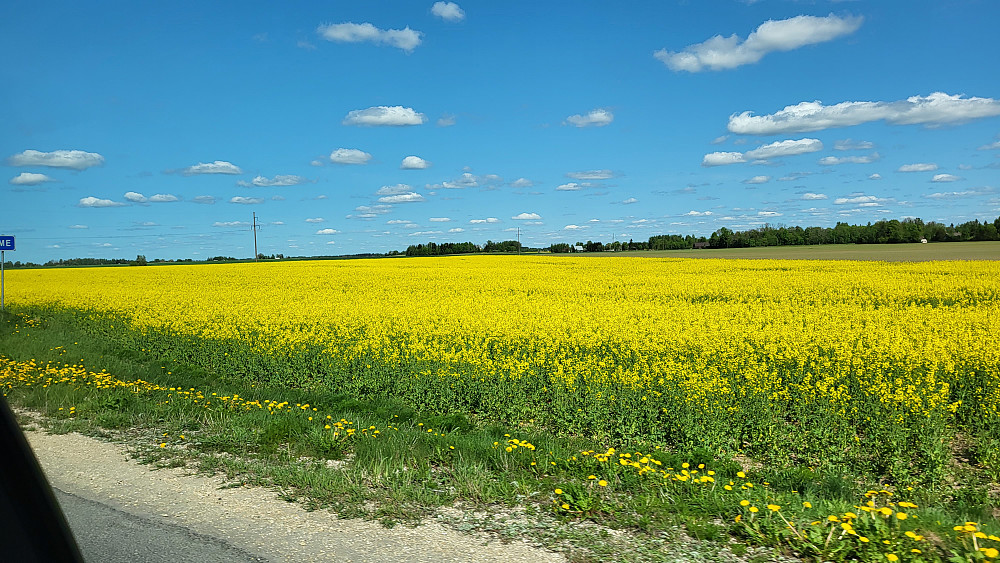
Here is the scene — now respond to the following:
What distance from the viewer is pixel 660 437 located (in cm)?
827

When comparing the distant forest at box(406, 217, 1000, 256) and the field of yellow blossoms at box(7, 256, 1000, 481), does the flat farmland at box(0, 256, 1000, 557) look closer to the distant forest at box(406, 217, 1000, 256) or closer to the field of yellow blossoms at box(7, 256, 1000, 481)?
the field of yellow blossoms at box(7, 256, 1000, 481)

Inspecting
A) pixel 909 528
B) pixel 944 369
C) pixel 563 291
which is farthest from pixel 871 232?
pixel 909 528

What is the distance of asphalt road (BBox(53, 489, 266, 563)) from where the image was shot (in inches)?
185

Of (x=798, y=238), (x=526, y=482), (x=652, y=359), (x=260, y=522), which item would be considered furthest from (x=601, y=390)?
(x=798, y=238)

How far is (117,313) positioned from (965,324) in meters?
23.4

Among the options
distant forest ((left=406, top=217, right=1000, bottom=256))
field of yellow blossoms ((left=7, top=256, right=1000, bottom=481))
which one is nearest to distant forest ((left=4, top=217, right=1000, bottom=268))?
distant forest ((left=406, top=217, right=1000, bottom=256))

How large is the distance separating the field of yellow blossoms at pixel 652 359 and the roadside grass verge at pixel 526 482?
0.59m

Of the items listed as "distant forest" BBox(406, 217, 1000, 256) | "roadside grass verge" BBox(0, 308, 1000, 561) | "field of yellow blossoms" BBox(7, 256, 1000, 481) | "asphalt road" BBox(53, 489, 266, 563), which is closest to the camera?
"asphalt road" BBox(53, 489, 266, 563)

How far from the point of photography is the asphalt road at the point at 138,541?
4703 millimetres

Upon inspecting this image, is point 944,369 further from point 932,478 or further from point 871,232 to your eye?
point 871,232

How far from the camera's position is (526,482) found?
606cm

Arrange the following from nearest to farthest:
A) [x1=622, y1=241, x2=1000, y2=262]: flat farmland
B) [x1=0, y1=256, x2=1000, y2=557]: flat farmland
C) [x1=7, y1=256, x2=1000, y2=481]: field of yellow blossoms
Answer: [x1=0, y1=256, x2=1000, y2=557]: flat farmland
[x1=7, y1=256, x2=1000, y2=481]: field of yellow blossoms
[x1=622, y1=241, x2=1000, y2=262]: flat farmland

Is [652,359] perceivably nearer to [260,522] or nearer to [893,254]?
[260,522]

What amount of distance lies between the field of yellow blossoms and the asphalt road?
194 inches
